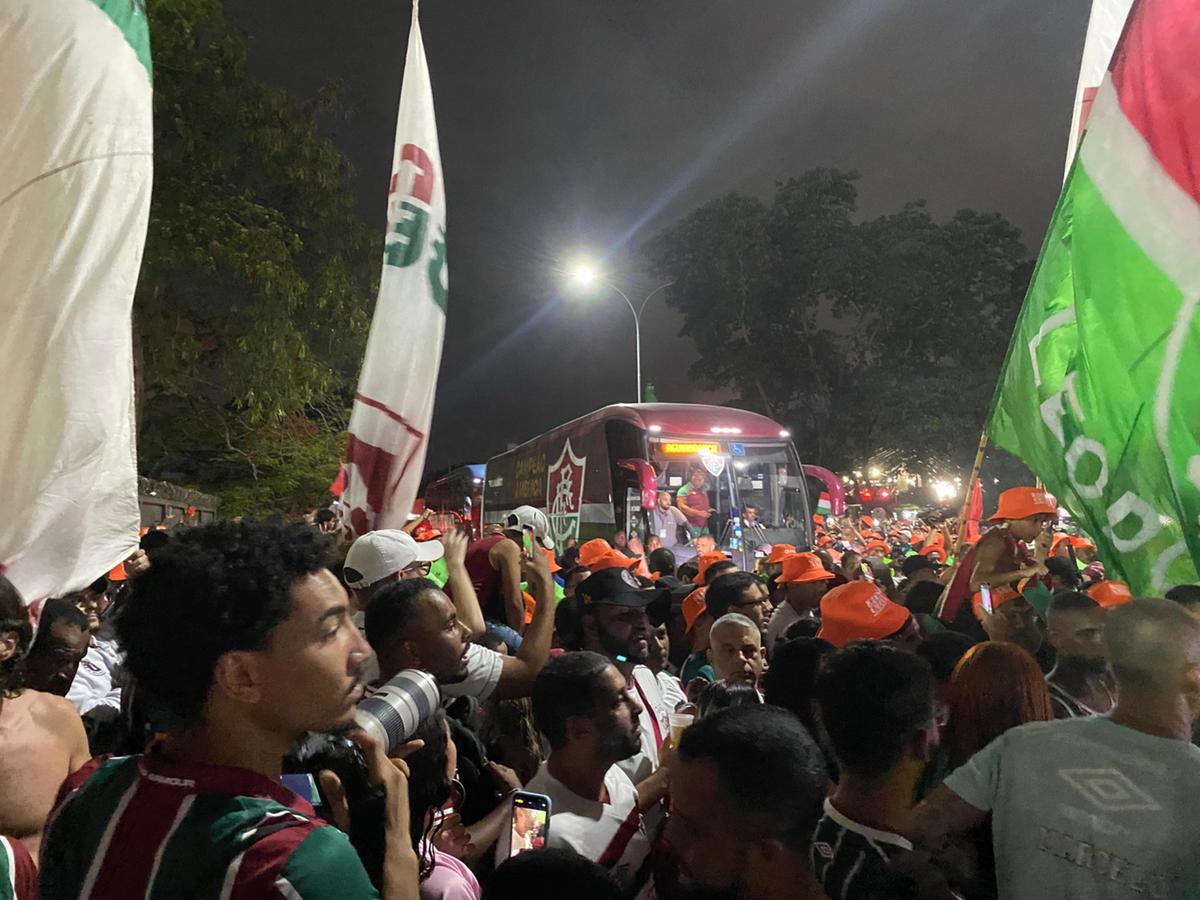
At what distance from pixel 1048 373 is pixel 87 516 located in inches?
141

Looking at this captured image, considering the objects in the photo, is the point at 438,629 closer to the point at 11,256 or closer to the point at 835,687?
the point at 835,687

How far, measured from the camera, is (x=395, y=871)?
171cm

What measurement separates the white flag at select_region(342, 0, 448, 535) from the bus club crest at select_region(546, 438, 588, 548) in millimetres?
11163

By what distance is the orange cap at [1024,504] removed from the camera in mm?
4652

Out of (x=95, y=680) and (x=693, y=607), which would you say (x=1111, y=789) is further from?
(x=95, y=680)

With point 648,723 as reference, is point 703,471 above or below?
above

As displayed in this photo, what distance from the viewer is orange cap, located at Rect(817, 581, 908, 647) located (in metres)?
3.76

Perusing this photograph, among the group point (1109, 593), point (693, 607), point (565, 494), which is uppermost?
point (565, 494)

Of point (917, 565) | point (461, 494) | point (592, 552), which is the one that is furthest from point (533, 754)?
point (461, 494)

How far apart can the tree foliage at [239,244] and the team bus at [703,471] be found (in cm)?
480

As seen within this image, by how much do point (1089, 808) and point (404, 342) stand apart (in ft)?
11.5

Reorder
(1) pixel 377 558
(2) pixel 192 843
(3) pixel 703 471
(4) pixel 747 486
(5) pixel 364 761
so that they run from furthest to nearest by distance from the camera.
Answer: (4) pixel 747 486
(3) pixel 703 471
(1) pixel 377 558
(5) pixel 364 761
(2) pixel 192 843

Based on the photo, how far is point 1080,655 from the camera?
3.61m

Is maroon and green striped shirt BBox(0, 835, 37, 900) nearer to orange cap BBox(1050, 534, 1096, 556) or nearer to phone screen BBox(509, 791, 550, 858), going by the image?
phone screen BBox(509, 791, 550, 858)
